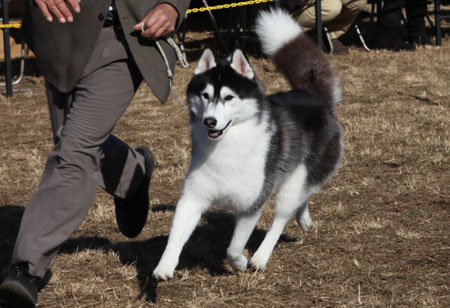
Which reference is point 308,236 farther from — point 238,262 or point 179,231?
point 179,231

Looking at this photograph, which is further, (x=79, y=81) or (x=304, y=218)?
(x=304, y=218)

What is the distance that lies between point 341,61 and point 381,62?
1.62ft

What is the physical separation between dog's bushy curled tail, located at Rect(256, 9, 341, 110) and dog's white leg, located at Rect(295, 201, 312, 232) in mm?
590

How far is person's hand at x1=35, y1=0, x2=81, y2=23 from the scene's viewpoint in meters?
2.79

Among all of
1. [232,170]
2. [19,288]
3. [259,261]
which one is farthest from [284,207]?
[19,288]

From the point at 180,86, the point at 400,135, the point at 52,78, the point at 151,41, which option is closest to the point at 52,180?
the point at 52,78

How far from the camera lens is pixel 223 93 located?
3.12 metres

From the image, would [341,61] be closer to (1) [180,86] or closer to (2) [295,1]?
(2) [295,1]

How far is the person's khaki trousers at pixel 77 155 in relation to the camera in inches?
111

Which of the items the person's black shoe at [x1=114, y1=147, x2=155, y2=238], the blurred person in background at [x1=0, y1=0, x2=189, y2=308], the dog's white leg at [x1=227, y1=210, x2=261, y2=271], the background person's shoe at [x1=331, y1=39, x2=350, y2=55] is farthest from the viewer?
the background person's shoe at [x1=331, y1=39, x2=350, y2=55]

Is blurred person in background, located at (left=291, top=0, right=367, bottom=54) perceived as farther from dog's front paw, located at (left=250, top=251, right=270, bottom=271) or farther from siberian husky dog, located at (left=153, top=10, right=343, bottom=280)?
dog's front paw, located at (left=250, top=251, right=270, bottom=271)

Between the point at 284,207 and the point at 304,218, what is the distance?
331 millimetres

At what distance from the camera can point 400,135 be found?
19.2ft

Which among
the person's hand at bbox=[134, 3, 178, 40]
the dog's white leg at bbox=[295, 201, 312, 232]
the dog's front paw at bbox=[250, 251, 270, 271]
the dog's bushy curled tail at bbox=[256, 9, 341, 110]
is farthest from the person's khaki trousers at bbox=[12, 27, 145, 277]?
the dog's white leg at bbox=[295, 201, 312, 232]
